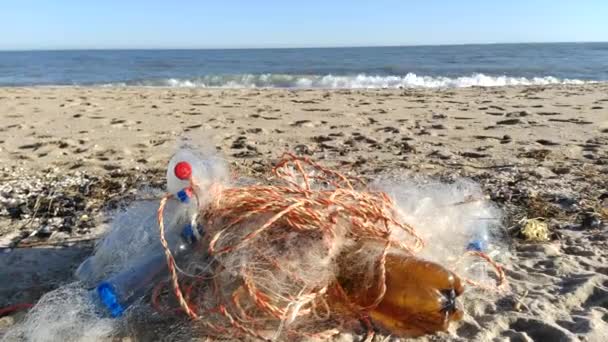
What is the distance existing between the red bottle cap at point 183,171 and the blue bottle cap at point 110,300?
521 millimetres

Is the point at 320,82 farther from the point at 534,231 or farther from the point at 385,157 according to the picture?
the point at 534,231

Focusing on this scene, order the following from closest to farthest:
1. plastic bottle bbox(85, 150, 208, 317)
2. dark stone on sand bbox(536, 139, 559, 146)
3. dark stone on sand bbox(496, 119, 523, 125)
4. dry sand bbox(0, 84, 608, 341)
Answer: plastic bottle bbox(85, 150, 208, 317), dry sand bbox(0, 84, 608, 341), dark stone on sand bbox(536, 139, 559, 146), dark stone on sand bbox(496, 119, 523, 125)

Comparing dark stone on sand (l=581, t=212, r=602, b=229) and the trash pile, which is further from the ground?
the trash pile

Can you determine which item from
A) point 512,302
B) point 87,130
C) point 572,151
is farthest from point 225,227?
point 87,130

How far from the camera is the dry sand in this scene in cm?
237

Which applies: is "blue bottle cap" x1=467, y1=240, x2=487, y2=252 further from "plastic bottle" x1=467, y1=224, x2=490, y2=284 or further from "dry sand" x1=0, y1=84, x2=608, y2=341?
"dry sand" x1=0, y1=84, x2=608, y2=341

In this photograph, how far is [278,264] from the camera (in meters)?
1.96

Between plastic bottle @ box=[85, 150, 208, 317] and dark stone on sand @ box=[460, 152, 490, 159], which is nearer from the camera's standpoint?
plastic bottle @ box=[85, 150, 208, 317]

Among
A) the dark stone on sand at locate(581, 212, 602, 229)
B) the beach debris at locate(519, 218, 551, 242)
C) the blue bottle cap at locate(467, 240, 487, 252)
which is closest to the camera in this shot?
the blue bottle cap at locate(467, 240, 487, 252)

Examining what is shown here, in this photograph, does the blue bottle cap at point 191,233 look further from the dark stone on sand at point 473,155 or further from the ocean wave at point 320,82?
the ocean wave at point 320,82

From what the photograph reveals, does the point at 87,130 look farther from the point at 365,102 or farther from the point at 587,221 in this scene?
the point at 587,221

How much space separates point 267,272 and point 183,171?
567 mm

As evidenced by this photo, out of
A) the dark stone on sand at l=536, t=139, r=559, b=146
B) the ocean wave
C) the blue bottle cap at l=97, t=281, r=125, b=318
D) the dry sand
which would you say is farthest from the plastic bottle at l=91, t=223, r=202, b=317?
the ocean wave

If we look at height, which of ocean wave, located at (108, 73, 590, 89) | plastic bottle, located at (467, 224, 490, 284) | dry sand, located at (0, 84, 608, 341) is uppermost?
plastic bottle, located at (467, 224, 490, 284)
